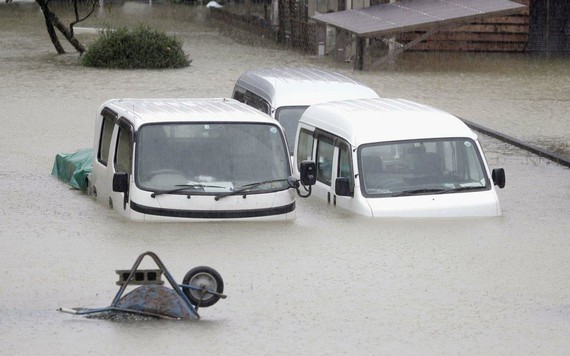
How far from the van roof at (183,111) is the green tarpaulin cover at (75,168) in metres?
1.29

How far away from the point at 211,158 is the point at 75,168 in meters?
3.56

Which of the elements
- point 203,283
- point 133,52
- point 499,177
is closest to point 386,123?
point 499,177

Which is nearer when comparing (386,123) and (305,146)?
(386,123)

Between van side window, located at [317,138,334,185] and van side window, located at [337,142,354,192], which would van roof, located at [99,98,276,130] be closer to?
van side window, located at [337,142,354,192]

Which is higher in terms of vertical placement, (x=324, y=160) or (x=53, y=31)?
(x=324, y=160)

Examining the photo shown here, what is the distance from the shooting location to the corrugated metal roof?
31234 mm

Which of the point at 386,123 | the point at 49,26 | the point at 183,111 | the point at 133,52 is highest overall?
the point at 183,111

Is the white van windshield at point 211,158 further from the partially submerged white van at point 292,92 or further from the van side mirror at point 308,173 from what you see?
the partially submerged white van at point 292,92

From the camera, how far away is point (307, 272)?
460 inches

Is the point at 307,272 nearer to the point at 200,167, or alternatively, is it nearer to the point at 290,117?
the point at 200,167

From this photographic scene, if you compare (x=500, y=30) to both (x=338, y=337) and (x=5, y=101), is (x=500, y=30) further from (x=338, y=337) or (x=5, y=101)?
(x=338, y=337)

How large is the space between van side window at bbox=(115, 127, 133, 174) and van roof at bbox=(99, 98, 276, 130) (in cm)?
16

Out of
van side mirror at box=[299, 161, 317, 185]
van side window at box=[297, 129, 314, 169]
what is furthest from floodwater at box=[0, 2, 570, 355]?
van side window at box=[297, 129, 314, 169]

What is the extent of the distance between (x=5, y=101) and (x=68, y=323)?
18.7 m
